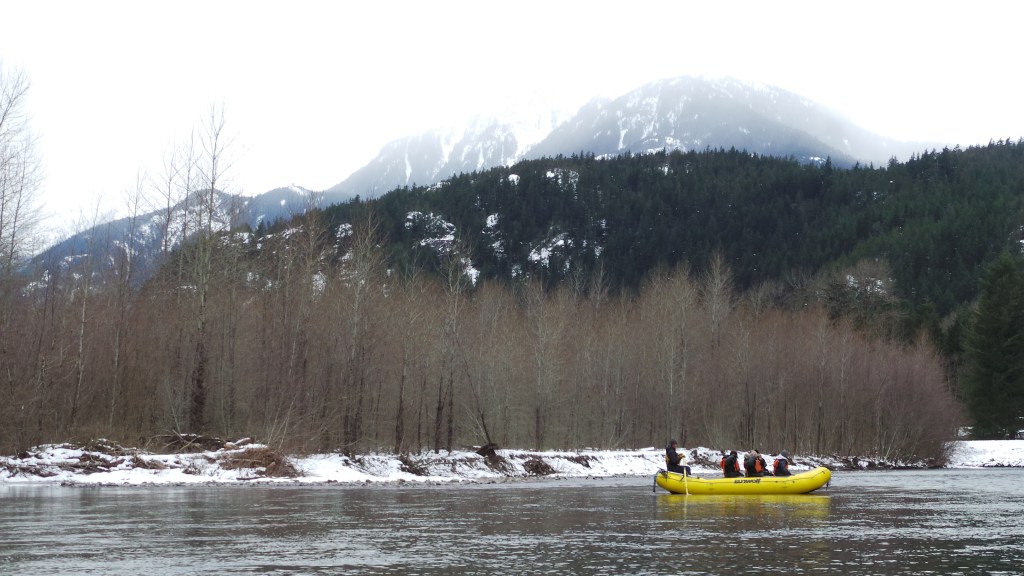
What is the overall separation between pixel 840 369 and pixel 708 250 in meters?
115

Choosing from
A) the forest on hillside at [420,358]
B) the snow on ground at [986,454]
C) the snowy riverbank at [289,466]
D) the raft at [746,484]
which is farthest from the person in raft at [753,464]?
the snow on ground at [986,454]

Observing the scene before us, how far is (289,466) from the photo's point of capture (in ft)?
124

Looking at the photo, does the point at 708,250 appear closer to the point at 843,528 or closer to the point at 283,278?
the point at 283,278

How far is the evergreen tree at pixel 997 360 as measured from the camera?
87.1 m

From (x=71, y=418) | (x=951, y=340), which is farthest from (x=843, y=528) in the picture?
(x=951, y=340)

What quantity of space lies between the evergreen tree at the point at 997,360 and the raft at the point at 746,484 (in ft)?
211

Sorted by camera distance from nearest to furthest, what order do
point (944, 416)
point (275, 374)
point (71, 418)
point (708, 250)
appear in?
point (71, 418), point (275, 374), point (944, 416), point (708, 250)

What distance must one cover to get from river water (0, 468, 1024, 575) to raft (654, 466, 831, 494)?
2.06 meters

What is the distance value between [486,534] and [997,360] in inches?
3333

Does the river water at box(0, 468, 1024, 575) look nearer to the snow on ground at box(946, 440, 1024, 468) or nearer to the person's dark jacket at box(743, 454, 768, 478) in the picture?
the person's dark jacket at box(743, 454, 768, 478)

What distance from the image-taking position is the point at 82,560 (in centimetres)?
1392

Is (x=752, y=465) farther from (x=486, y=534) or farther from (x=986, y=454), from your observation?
(x=986, y=454)

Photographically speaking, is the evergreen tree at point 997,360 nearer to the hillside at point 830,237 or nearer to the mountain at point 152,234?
the hillside at point 830,237

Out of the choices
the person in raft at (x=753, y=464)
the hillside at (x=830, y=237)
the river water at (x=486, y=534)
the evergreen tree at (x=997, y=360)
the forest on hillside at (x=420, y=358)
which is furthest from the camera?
the hillside at (x=830, y=237)
